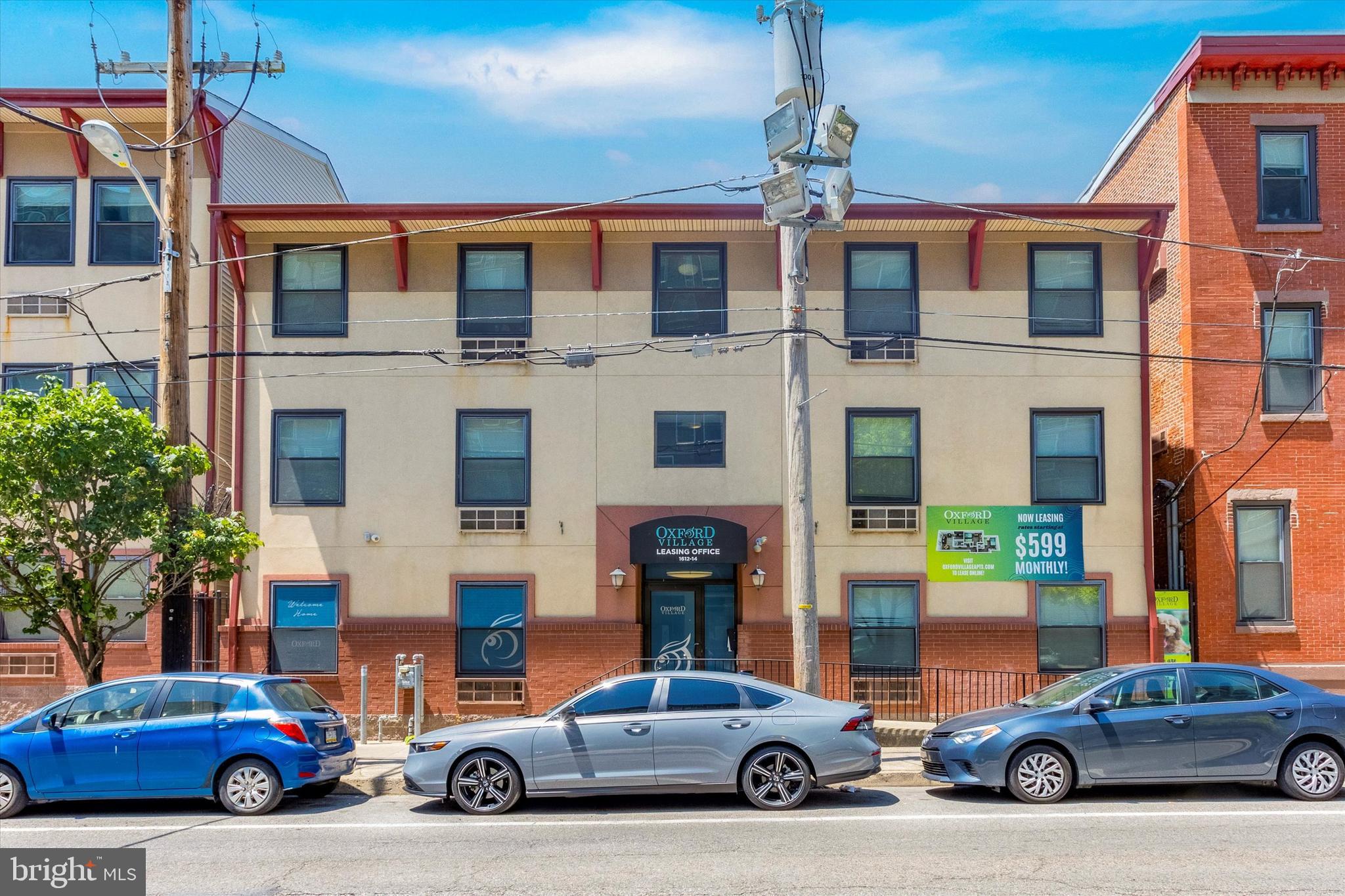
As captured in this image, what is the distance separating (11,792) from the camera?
37.7 feet

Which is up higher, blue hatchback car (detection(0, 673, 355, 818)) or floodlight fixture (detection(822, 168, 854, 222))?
floodlight fixture (detection(822, 168, 854, 222))

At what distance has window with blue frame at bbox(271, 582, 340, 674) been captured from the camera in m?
17.8

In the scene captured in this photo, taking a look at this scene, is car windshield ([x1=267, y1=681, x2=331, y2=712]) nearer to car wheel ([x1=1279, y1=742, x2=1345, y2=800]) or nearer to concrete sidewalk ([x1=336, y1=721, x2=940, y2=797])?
concrete sidewalk ([x1=336, y1=721, x2=940, y2=797])

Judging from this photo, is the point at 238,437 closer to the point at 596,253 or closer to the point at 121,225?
the point at 121,225

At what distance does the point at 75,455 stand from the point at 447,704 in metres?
6.86

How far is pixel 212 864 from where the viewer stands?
938 cm

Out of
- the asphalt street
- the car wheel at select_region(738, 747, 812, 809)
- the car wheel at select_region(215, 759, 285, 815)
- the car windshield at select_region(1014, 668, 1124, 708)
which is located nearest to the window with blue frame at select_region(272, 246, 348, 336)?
the asphalt street

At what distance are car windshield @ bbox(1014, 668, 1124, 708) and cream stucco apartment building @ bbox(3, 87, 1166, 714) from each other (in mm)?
4870

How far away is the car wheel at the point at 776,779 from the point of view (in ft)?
37.7

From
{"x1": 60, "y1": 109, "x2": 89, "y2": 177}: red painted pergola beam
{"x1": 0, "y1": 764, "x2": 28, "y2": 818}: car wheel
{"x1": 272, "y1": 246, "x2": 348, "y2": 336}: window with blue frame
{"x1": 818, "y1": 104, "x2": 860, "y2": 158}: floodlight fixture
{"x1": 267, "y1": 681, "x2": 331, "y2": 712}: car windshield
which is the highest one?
{"x1": 60, "y1": 109, "x2": 89, "y2": 177}: red painted pergola beam

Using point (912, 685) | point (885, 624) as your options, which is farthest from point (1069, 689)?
point (885, 624)

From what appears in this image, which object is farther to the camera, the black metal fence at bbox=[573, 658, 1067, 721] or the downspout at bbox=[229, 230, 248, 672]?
the downspout at bbox=[229, 230, 248, 672]

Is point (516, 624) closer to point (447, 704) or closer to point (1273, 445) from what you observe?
point (447, 704)

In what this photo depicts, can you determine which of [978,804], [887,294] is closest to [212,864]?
[978,804]
